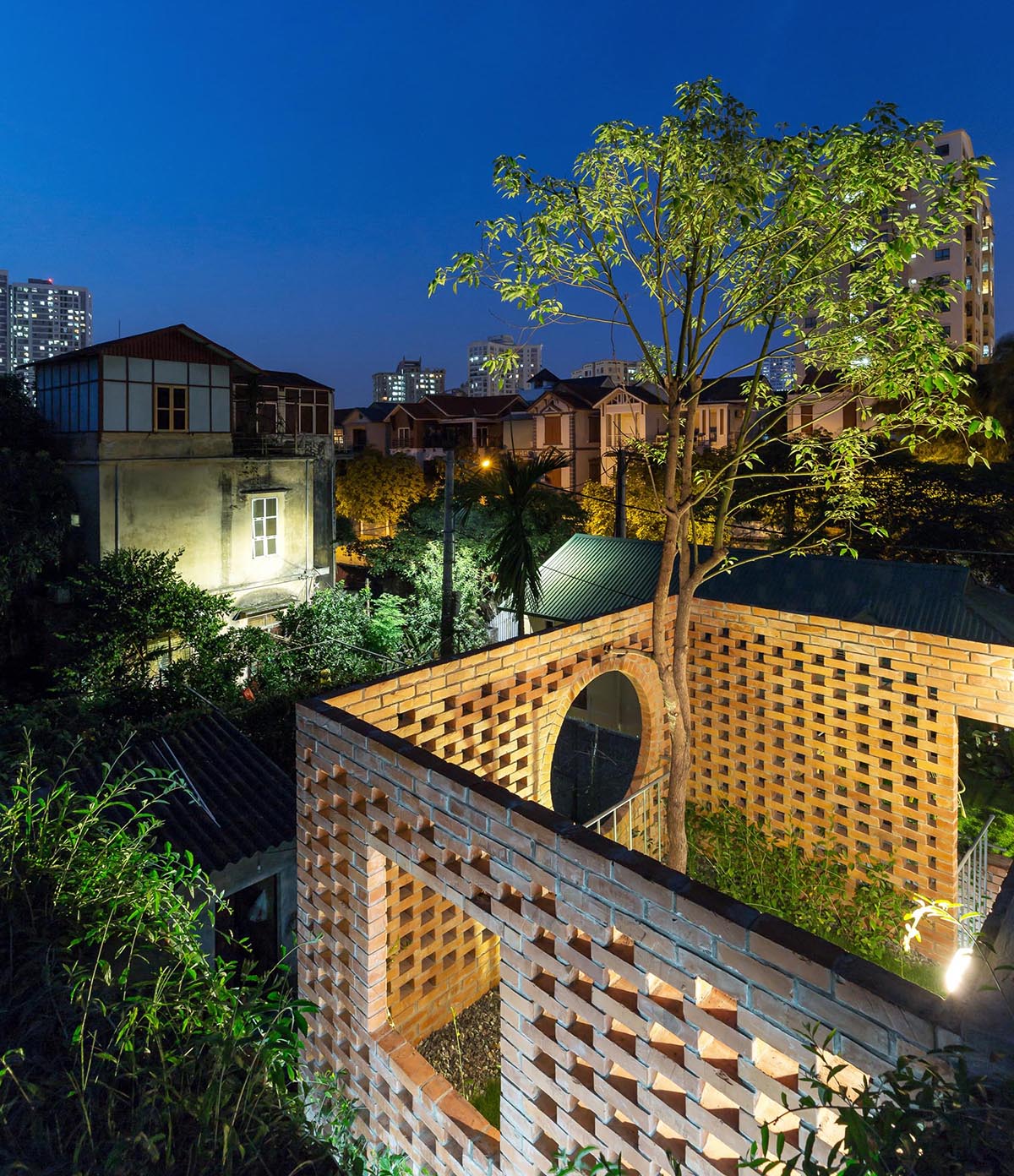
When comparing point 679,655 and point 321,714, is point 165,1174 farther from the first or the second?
point 679,655

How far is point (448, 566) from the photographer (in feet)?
33.1

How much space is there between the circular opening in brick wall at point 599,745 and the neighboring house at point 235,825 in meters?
3.44

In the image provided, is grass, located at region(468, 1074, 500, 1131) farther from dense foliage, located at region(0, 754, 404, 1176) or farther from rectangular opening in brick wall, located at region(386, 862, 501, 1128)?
dense foliage, located at region(0, 754, 404, 1176)

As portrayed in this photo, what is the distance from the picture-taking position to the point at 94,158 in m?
81.6

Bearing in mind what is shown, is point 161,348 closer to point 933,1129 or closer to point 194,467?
point 194,467

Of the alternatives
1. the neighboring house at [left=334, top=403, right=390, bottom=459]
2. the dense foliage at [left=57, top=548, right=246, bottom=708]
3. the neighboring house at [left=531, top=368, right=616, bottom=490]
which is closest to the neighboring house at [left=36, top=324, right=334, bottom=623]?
the dense foliage at [left=57, top=548, right=246, bottom=708]

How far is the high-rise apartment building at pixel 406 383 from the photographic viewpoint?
109 meters

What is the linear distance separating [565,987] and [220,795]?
11.5 feet

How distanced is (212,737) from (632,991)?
177 inches

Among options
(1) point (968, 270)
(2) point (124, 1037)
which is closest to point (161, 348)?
(2) point (124, 1037)

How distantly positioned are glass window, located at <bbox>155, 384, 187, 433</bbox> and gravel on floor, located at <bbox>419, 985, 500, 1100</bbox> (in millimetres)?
10490

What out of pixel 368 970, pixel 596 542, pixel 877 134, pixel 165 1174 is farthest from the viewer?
pixel 596 542

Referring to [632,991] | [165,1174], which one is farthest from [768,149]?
[165,1174]

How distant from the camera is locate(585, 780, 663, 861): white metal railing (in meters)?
4.88
